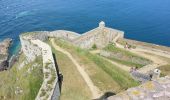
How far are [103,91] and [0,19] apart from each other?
263 ft

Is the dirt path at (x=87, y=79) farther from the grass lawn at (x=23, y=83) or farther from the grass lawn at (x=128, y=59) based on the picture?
the grass lawn at (x=128, y=59)

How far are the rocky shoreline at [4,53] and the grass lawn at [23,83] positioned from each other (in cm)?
1761

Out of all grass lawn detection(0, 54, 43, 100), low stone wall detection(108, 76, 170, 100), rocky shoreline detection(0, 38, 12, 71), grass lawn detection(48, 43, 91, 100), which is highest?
low stone wall detection(108, 76, 170, 100)

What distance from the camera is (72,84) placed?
37594 mm

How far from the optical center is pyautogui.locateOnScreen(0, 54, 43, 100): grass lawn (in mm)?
40000

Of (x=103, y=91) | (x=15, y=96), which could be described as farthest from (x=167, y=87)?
(x=15, y=96)

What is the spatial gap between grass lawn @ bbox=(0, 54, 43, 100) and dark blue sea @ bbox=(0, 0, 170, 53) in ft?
102

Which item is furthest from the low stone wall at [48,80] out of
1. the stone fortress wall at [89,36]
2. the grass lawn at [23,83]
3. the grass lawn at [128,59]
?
the grass lawn at [128,59]

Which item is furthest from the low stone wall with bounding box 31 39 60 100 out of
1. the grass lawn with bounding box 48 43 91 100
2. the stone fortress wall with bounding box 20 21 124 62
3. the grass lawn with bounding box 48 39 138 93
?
the stone fortress wall with bounding box 20 21 124 62

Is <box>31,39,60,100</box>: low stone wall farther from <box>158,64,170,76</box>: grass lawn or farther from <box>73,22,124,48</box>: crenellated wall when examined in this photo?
<box>158,64,170,76</box>: grass lawn

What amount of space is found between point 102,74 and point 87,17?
6144cm

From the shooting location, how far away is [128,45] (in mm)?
57188

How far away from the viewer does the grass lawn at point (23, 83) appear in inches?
1575

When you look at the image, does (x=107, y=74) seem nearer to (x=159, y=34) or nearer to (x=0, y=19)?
(x=159, y=34)
